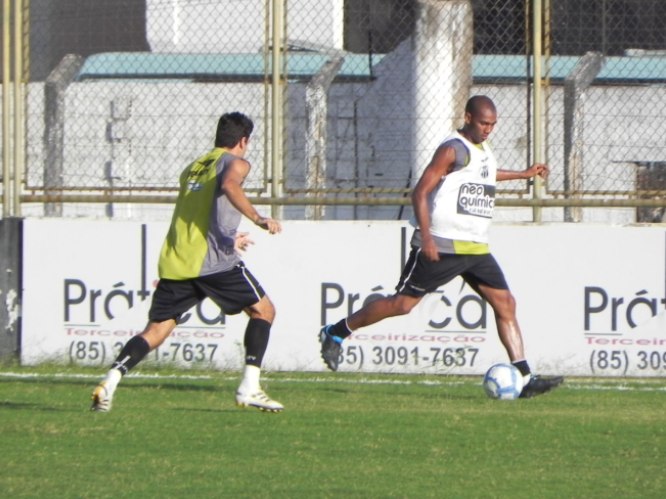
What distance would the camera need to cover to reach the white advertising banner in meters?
12.1

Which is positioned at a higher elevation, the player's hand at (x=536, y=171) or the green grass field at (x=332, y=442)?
the player's hand at (x=536, y=171)

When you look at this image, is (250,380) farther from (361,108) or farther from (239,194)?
(361,108)

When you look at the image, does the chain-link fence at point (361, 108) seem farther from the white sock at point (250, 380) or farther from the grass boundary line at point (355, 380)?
the white sock at point (250, 380)

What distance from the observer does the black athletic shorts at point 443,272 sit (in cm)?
1012

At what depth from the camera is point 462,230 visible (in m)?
10.1

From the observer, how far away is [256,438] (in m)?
8.24

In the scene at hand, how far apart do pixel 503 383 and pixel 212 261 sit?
2.01 metres

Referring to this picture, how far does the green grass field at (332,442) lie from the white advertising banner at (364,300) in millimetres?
995

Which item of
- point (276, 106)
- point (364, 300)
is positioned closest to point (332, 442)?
point (364, 300)

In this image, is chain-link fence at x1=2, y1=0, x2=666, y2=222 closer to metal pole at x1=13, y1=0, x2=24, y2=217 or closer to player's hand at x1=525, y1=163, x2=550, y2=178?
metal pole at x1=13, y1=0, x2=24, y2=217

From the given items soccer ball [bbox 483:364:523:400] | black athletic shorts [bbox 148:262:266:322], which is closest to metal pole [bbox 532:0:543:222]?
soccer ball [bbox 483:364:523:400]

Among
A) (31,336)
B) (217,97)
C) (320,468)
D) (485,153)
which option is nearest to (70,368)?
(31,336)

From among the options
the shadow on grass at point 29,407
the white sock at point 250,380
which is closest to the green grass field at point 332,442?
the shadow on grass at point 29,407

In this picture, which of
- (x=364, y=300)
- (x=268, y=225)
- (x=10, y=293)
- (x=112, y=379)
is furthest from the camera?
(x=10, y=293)
